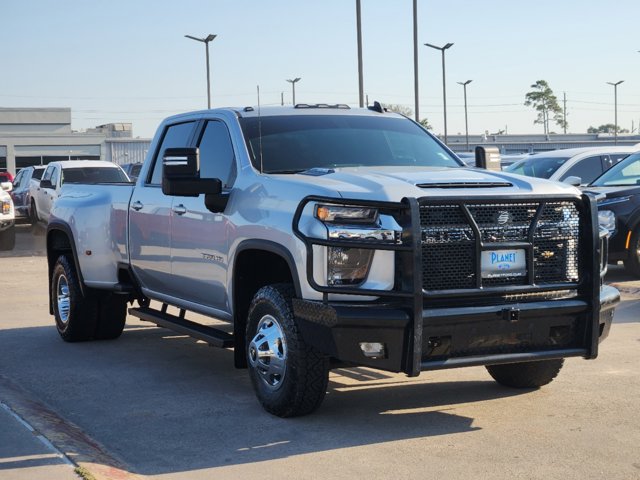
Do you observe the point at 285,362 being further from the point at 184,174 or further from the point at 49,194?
the point at 49,194

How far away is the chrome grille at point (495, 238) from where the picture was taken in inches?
235

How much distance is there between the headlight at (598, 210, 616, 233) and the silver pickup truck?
17.9ft

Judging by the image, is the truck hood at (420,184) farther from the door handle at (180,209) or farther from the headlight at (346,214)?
the door handle at (180,209)

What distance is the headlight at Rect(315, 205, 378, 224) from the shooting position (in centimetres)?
596

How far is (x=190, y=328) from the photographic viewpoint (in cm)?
772

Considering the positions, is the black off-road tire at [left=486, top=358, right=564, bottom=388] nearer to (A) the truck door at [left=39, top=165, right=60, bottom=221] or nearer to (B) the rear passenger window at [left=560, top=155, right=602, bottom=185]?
(B) the rear passenger window at [left=560, top=155, right=602, bottom=185]

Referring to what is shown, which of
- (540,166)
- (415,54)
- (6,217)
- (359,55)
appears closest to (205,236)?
(540,166)

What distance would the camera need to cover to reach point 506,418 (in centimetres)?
654

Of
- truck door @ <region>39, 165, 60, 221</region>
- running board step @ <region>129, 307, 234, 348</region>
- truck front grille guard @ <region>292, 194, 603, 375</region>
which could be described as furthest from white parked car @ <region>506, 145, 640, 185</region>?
truck door @ <region>39, 165, 60, 221</region>

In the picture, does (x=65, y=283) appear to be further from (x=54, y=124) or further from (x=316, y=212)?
(x=54, y=124)

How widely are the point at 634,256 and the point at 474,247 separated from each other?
8.16 metres

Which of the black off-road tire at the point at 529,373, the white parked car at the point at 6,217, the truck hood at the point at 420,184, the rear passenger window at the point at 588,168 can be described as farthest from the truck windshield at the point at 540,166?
the truck hood at the point at 420,184

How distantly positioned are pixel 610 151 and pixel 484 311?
11.7m

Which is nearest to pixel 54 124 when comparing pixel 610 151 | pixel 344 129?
pixel 610 151
